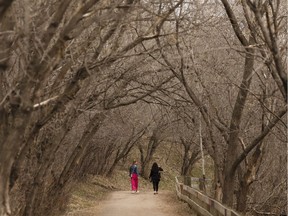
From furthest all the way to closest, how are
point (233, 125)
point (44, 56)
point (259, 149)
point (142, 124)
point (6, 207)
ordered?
1. point (142, 124)
2. point (259, 149)
3. point (233, 125)
4. point (6, 207)
5. point (44, 56)

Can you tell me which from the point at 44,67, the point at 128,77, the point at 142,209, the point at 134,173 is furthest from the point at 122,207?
the point at 44,67

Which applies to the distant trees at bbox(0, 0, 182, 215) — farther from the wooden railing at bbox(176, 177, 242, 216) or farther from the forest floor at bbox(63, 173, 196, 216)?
the forest floor at bbox(63, 173, 196, 216)

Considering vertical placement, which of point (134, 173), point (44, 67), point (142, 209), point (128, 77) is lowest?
point (142, 209)

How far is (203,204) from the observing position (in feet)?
49.0

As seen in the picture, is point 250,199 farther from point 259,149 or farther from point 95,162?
point 95,162

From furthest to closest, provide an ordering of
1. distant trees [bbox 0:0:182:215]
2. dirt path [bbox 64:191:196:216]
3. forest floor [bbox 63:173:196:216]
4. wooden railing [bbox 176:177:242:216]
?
forest floor [bbox 63:173:196:216], dirt path [bbox 64:191:196:216], wooden railing [bbox 176:177:242:216], distant trees [bbox 0:0:182:215]

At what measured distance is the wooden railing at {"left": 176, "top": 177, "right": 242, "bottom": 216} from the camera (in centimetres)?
1110

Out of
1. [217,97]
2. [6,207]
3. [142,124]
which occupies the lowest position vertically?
[6,207]

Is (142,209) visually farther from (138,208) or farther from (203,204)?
(203,204)

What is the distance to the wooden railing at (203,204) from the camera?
11102 mm

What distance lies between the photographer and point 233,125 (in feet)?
43.3

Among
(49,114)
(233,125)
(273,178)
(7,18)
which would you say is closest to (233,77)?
(233,125)

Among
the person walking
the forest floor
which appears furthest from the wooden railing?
the person walking

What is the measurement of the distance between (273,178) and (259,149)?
245 inches
